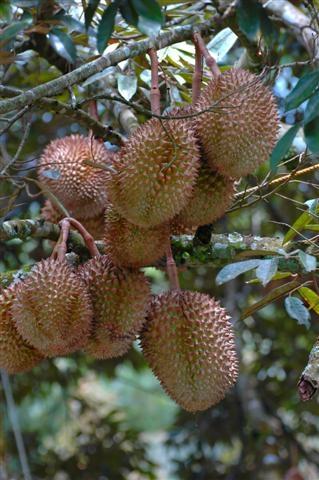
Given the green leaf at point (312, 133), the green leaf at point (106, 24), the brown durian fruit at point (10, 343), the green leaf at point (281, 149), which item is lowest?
the brown durian fruit at point (10, 343)

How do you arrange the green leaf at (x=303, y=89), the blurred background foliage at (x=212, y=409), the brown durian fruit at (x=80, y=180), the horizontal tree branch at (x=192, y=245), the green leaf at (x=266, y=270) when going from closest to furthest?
the green leaf at (x=303, y=89) → the green leaf at (x=266, y=270) → the horizontal tree branch at (x=192, y=245) → the brown durian fruit at (x=80, y=180) → the blurred background foliage at (x=212, y=409)

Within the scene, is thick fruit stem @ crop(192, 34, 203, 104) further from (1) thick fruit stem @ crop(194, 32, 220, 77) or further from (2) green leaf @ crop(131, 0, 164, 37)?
(2) green leaf @ crop(131, 0, 164, 37)

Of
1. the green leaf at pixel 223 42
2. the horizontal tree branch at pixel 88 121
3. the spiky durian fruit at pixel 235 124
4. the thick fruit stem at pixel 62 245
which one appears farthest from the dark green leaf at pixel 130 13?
the green leaf at pixel 223 42

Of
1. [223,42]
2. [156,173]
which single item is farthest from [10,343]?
[223,42]

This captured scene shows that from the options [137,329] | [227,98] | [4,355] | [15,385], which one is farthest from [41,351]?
[15,385]

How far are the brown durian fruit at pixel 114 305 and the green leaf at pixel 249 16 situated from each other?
0.60 meters

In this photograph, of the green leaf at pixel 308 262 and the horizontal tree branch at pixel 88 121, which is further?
the horizontal tree branch at pixel 88 121

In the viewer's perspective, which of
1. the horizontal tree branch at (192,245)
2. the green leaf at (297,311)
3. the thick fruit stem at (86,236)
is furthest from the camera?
the horizontal tree branch at (192,245)

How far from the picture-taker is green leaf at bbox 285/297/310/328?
4.91 feet

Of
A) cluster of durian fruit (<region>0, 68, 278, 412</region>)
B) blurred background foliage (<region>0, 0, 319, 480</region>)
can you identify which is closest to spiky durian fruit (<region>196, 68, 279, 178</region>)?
cluster of durian fruit (<region>0, 68, 278, 412</region>)

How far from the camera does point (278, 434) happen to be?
3225mm

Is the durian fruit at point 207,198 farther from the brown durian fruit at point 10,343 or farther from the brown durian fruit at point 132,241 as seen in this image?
the brown durian fruit at point 10,343

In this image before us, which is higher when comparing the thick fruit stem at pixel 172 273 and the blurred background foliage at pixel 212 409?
the thick fruit stem at pixel 172 273

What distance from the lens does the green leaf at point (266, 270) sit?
1349mm
